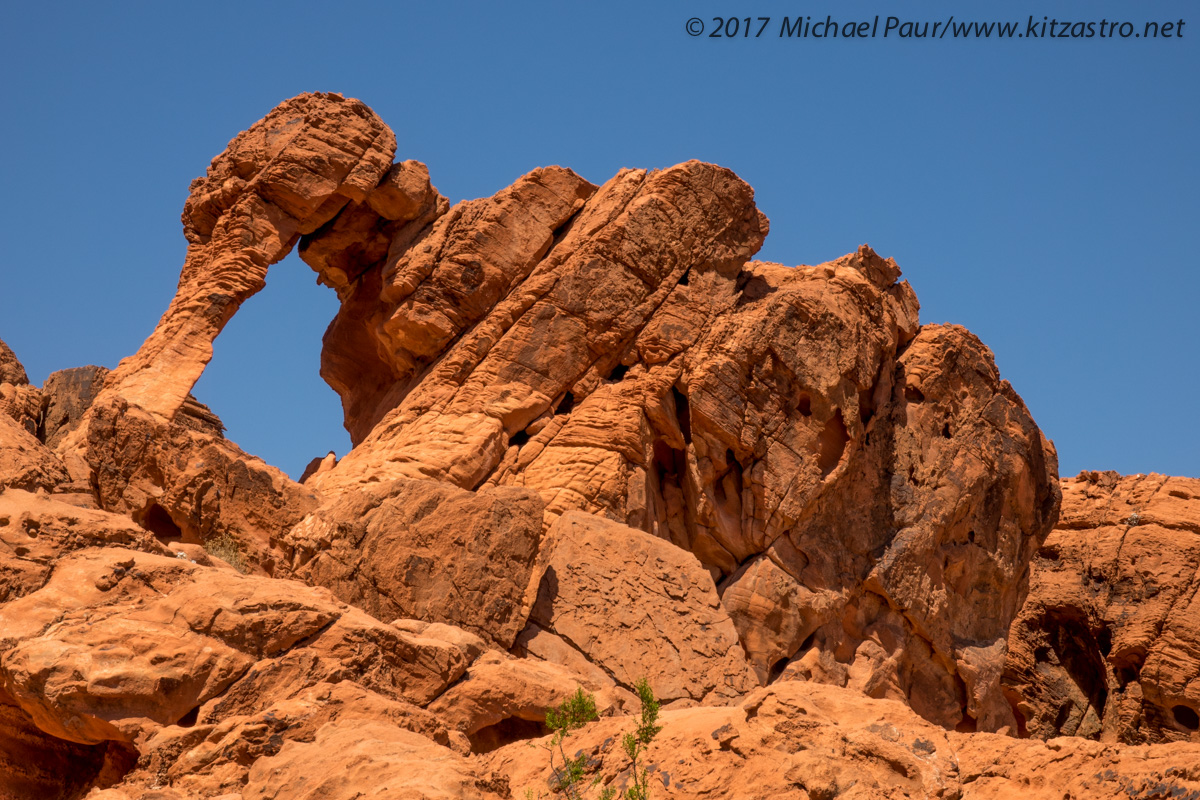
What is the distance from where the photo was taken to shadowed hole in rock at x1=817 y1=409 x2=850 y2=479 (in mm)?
21141

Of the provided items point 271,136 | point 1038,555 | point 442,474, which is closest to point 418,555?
point 442,474

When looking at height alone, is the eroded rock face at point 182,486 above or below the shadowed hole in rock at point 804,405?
below

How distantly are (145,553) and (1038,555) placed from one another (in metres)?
23.3

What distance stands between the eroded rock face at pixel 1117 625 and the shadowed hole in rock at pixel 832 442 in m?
10.2

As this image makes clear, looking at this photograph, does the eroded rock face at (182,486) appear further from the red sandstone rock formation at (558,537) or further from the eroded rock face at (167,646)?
the eroded rock face at (167,646)

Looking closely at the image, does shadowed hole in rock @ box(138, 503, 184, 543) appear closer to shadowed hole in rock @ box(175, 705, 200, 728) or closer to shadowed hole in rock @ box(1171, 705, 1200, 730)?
shadowed hole in rock @ box(175, 705, 200, 728)

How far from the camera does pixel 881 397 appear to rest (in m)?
22.6

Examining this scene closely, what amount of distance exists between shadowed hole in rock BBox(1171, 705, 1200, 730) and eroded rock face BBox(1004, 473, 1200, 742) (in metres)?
→ 0.02

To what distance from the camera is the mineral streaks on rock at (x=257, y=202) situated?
19328 millimetres

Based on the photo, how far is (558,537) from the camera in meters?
17.4

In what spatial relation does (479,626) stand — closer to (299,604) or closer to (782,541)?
(299,604)

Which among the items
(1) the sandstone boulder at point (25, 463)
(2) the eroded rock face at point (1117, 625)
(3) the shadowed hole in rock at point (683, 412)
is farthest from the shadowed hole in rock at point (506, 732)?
(2) the eroded rock face at point (1117, 625)

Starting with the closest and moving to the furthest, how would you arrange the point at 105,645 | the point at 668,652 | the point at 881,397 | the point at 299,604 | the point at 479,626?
1. the point at 105,645
2. the point at 299,604
3. the point at 479,626
4. the point at 668,652
5. the point at 881,397

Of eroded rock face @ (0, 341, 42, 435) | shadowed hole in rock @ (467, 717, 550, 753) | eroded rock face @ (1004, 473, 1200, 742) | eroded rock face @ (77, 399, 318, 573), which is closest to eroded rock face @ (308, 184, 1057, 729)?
eroded rock face @ (77, 399, 318, 573)
